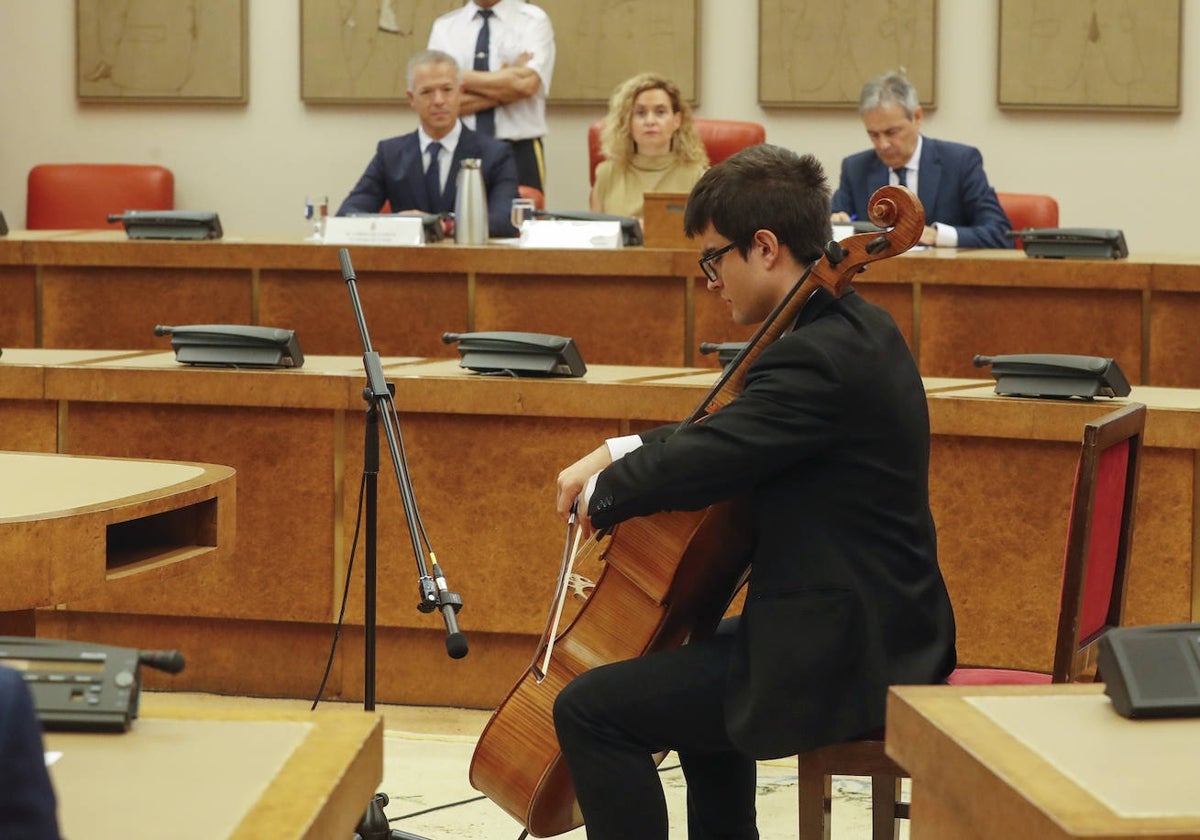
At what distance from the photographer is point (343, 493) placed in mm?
3635

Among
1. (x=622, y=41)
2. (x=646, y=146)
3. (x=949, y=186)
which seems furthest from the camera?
(x=622, y=41)

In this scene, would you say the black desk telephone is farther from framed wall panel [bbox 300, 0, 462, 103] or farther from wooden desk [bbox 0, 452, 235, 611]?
framed wall panel [bbox 300, 0, 462, 103]

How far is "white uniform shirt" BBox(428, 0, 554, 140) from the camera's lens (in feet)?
22.2

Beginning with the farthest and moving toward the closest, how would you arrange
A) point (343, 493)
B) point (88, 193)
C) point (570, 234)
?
point (88, 193) < point (570, 234) < point (343, 493)

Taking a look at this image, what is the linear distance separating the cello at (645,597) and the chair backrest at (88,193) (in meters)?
5.41

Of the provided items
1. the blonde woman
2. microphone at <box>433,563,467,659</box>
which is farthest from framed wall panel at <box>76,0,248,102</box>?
microphone at <box>433,563,467,659</box>

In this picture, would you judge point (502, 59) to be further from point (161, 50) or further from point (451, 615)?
point (451, 615)

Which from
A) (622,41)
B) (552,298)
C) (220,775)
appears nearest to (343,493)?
(552,298)

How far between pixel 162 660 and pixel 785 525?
3.18ft

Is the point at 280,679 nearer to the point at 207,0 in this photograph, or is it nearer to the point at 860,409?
→ the point at 860,409

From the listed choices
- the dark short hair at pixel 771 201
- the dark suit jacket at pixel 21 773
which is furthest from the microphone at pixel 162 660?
the dark short hair at pixel 771 201

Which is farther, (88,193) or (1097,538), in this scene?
(88,193)

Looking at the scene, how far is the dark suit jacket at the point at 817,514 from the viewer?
207cm

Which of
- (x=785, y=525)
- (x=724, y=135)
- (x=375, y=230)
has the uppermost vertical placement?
(x=724, y=135)
